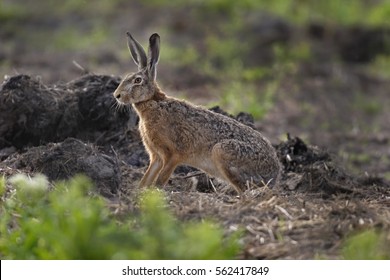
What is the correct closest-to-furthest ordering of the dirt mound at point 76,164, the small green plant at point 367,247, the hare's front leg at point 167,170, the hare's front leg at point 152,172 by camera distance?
the small green plant at point 367,247, the dirt mound at point 76,164, the hare's front leg at point 167,170, the hare's front leg at point 152,172

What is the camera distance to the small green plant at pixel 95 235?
496 centimetres

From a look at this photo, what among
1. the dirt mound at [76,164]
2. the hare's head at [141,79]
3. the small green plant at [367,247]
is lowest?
the small green plant at [367,247]

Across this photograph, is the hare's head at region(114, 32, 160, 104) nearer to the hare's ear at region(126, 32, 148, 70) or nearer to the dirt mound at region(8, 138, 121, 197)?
the hare's ear at region(126, 32, 148, 70)

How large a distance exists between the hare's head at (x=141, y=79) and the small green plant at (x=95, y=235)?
2291 mm

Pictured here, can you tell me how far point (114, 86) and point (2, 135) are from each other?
1.26 metres

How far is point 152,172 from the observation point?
8266 mm

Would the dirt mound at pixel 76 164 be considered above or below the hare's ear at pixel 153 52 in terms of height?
below

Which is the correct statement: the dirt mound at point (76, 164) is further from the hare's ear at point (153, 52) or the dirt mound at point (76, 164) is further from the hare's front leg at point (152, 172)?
the hare's ear at point (153, 52)

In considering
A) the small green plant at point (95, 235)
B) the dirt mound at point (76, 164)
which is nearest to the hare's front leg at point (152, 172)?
the dirt mound at point (76, 164)

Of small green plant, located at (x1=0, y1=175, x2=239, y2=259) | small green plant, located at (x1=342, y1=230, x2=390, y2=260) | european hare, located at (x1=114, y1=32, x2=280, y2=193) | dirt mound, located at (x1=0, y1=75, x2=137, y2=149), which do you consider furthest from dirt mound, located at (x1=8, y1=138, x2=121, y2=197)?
small green plant, located at (x1=342, y1=230, x2=390, y2=260)

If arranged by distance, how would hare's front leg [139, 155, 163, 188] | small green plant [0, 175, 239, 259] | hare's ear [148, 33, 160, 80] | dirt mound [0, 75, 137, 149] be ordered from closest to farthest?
small green plant [0, 175, 239, 259]
hare's front leg [139, 155, 163, 188]
hare's ear [148, 33, 160, 80]
dirt mound [0, 75, 137, 149]

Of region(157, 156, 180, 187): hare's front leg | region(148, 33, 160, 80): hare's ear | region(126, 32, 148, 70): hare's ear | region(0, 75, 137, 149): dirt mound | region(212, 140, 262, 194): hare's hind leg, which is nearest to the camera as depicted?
region(212, 140, 262, 194): hare's hind leg

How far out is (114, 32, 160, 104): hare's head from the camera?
8383 millimetres
